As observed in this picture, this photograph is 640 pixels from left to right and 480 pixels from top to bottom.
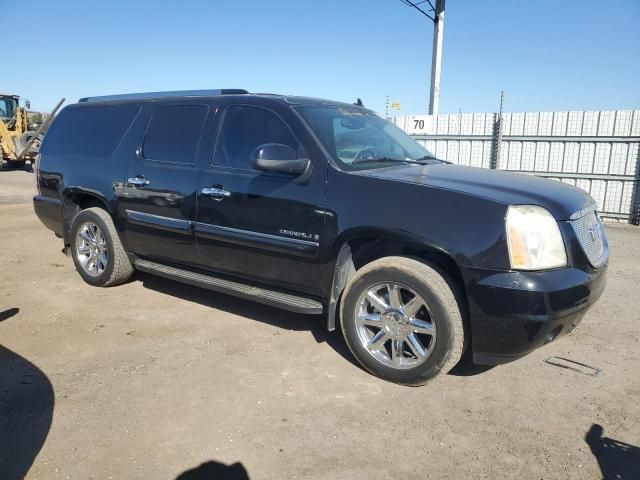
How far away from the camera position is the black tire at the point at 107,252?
16.7 feet

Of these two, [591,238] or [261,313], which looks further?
[261,313]

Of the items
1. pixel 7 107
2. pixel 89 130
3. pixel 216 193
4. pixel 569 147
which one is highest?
pixel 7 107

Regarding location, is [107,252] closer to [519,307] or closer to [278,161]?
[278,161]

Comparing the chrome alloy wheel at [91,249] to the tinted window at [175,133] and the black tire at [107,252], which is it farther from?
the tinted window at [175,133]

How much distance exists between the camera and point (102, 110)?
5395mm

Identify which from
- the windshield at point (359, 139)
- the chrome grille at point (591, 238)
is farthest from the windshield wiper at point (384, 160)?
the chrome grille at point (591, 238)

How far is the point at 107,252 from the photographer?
5148mm

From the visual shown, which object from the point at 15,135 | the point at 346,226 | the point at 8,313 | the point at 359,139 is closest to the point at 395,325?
the point at 346,226

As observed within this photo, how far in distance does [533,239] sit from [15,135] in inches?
902

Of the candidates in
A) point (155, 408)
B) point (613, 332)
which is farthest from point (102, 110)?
point (613, 332)

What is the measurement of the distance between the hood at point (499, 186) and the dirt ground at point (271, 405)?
123 centimetres

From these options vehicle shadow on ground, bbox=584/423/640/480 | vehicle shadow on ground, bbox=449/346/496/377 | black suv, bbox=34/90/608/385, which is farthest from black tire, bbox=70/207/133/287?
vehicle shadow on ground, bbox=584/423/640/480

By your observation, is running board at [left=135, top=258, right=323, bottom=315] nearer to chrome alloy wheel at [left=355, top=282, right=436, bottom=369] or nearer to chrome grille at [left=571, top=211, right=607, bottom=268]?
chrome alloy wheel at [left=355, top=282, right=436, bottom=369]

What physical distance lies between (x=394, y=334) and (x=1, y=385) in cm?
256
